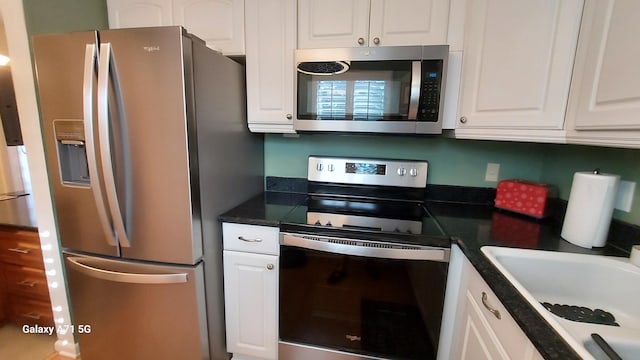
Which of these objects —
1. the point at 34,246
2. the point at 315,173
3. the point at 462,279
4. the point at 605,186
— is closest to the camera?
the point at 605,186

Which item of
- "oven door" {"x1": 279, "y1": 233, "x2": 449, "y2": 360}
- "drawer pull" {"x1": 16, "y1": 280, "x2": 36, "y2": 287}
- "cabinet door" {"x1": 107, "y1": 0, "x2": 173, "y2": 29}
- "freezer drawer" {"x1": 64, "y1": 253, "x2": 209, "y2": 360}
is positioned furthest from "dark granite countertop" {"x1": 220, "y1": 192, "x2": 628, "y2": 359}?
"drawer pull" {"x1": 16, "y1": 280, "x2": 36, "y2": 287}

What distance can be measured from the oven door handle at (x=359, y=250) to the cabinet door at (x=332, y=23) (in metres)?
1.02

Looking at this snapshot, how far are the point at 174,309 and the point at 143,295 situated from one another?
167 mm

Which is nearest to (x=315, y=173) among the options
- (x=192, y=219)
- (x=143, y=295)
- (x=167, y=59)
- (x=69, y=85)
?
(x=192, y=219)

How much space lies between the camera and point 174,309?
4.17 ft

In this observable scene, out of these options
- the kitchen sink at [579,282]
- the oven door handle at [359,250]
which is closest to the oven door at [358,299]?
the oven door handle at [359,250]

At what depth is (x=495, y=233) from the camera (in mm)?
1209

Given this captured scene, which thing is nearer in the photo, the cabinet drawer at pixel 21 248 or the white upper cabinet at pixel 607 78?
the white upper cabinet at pixel 607 78

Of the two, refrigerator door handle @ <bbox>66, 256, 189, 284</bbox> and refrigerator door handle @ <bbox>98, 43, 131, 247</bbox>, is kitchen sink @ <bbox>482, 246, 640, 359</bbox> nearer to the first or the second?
refrigerator door handle @ <bbox>66, 256, 189, 284</bbox>

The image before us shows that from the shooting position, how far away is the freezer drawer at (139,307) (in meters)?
1.24

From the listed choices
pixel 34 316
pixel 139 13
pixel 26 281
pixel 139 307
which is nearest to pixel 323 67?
pixel 139 13

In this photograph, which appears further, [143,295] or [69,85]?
[143,295]

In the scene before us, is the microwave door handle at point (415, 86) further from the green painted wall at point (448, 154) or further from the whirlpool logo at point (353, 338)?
the whirlpool logo at point (353, 338)

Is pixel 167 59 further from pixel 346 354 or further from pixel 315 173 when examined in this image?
pixel 346 354
